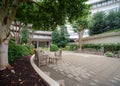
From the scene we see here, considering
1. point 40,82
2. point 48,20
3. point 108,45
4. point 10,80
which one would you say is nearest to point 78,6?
point 48,20

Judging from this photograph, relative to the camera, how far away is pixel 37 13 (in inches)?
266

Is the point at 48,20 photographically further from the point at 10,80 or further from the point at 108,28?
the point at 108,28

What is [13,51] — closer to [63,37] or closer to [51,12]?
[51,12]

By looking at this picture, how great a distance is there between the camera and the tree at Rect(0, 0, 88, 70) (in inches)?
164

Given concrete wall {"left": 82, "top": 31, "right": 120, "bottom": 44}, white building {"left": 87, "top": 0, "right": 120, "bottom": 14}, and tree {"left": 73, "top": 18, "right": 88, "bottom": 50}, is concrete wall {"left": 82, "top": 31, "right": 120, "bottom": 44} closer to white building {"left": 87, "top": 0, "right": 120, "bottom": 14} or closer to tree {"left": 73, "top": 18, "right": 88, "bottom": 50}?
tree {"left": 73, "top": 18, "right": 88, "bottom": 50}

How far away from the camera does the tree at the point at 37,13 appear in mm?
4161

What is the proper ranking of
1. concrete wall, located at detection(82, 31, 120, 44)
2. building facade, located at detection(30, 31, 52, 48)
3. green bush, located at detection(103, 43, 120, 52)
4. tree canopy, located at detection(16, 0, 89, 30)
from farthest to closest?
building facade, located at detection(30, 31, 52, 48)
concrete wall, located at detection(82, 31, 120, 44)
green bush, located at detection(103, 43, 120, 52)
tree canopy, located at detection(16, 0, 89, 30)

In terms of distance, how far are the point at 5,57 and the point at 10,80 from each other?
4.74 ft

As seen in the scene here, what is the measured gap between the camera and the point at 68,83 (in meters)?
4.22

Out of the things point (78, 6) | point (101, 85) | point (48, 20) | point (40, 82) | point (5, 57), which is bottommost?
point (101, 85)

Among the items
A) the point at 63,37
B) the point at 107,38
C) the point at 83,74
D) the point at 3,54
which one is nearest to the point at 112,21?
the point at 107,38

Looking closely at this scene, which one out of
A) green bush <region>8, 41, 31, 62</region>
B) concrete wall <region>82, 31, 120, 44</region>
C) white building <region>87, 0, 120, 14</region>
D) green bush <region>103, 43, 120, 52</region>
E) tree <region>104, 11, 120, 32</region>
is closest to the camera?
green bush <region>8, 41, 31, 62</region>

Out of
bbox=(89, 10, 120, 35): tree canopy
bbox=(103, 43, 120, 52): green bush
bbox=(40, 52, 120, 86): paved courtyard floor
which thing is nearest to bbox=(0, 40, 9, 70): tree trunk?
bbox=(40, 52, 120, 86): paved courtyard floor

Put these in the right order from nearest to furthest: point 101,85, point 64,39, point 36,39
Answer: point 101,85, point 64,39, point 36,39
